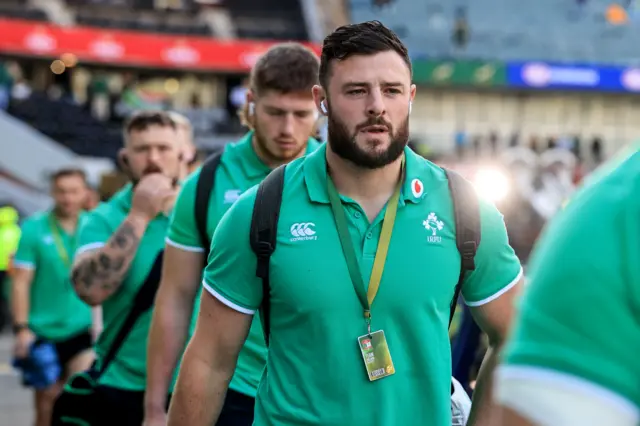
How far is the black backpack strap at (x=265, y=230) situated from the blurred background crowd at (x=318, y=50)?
2986 centimetres

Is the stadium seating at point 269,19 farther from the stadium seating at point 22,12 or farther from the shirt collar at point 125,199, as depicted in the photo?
the shirt collar at point 125,199

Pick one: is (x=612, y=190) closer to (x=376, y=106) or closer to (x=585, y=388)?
(x=585, y=388)

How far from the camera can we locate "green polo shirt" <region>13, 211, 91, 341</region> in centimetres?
860

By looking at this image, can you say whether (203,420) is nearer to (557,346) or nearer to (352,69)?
(352,69)

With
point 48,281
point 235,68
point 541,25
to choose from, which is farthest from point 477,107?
point 48,281

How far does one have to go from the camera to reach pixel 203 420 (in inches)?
125

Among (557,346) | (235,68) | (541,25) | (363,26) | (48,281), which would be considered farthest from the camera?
(541,25)

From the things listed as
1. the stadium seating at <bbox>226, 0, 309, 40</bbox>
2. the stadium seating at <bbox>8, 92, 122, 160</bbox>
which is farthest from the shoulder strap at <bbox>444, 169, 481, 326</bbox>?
the stadium seating at <bbox>226, 0, 309, 40</bbox>

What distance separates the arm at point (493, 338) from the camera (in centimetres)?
311

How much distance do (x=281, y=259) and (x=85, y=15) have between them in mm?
45806

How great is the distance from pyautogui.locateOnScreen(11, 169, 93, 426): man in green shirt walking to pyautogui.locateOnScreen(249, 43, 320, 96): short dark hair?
485 cm

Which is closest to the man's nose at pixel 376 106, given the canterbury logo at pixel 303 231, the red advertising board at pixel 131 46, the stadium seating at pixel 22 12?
the canterbury logo at pixel 303 231

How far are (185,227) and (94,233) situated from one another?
1370 mm

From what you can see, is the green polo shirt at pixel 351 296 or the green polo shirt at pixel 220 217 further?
the green polo shirt at pixel 220 217
